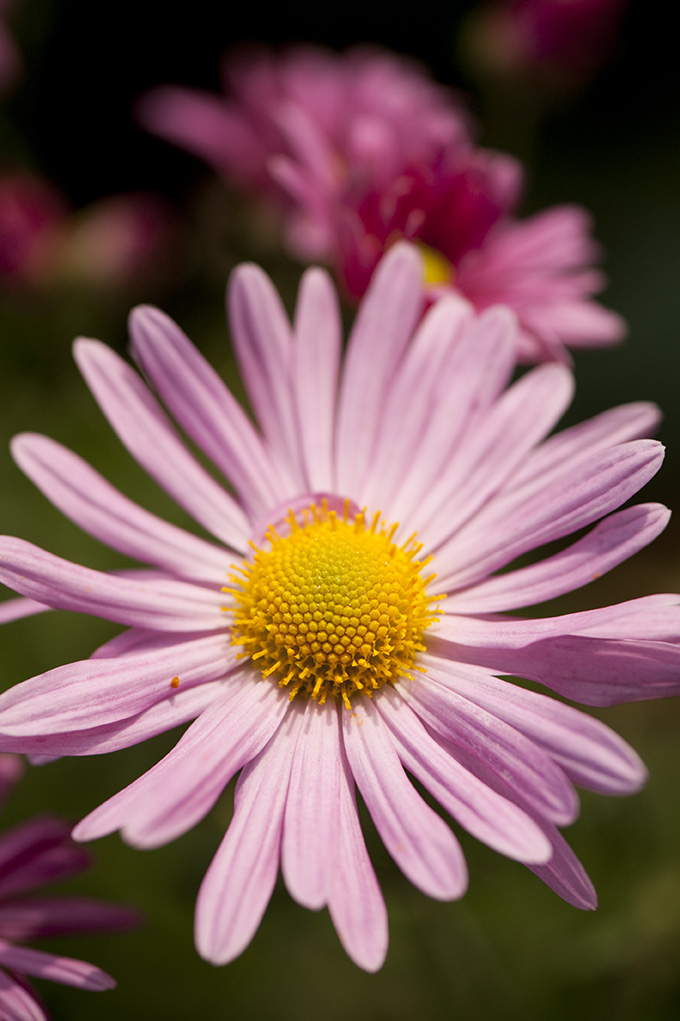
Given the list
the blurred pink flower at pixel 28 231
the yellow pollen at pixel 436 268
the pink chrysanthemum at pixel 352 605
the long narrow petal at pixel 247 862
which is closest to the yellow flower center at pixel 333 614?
the pink chrysanthemum at pixel 352 605

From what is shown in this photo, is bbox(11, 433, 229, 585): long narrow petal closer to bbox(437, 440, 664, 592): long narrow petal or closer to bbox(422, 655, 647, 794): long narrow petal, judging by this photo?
bbox(437, 440, 664, 592): long narrow petal

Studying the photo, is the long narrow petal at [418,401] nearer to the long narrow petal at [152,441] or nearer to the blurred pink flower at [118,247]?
the long narrow petal at [152,441]

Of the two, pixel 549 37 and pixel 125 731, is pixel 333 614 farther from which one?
A: pixel 549 37

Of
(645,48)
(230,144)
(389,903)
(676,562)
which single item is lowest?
(389,903)

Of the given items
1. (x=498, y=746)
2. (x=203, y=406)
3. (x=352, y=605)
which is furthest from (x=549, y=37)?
(x=498, y=746)

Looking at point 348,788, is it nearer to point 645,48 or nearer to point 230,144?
point 230,144

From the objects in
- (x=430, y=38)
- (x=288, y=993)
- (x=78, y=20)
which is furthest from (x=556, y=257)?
(x=78, y=20)

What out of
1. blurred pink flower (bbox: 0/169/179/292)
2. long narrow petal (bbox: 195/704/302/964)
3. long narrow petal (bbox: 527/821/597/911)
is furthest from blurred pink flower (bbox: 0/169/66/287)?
long narrow petal (bbox: 527/821/597/911)

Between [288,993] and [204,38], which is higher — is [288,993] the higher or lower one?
the lower one
